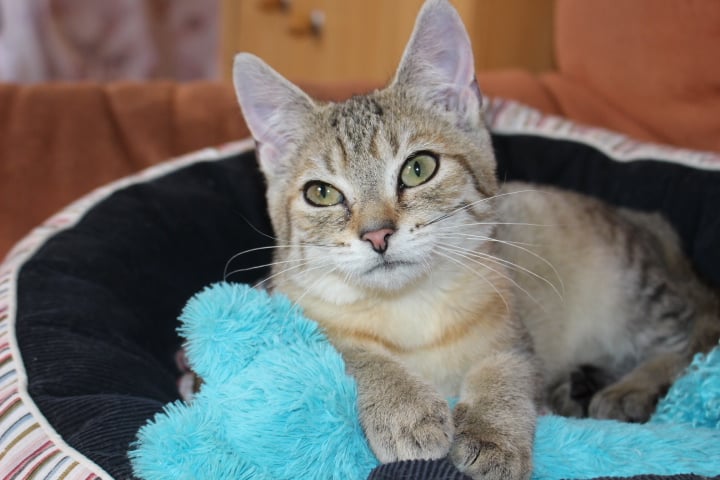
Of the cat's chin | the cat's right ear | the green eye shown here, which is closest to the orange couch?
the cat's right ear

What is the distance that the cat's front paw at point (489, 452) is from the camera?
1.02 meters

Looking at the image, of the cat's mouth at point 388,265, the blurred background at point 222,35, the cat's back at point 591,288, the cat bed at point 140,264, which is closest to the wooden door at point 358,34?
the blurred background at point 222,35

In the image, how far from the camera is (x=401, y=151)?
1349 mm

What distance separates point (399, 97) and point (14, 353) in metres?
0.95

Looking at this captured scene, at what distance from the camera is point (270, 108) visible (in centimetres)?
153

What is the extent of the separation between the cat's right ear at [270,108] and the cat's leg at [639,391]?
2.91ft

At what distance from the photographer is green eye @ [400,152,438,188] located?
4.37 feet

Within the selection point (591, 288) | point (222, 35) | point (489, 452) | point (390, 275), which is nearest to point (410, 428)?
point (489, 452)

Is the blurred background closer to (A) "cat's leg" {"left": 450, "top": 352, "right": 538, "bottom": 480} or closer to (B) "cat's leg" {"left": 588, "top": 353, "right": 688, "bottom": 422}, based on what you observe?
(B) "cat's leg" {"left": 588, "top": 353, "right": 688, "bottom": 422}

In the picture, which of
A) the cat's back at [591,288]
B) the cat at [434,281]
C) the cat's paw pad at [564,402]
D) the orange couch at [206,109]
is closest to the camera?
the cat at [434,281]

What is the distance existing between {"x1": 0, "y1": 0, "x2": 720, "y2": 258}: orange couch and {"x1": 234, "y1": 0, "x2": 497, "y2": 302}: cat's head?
41.5 inches

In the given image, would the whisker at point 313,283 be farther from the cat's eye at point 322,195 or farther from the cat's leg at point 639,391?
the cat's leg at point 639,391

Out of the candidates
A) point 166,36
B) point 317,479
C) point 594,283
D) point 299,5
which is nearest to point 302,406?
point 317,479

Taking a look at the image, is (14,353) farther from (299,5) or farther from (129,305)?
(299,5)
